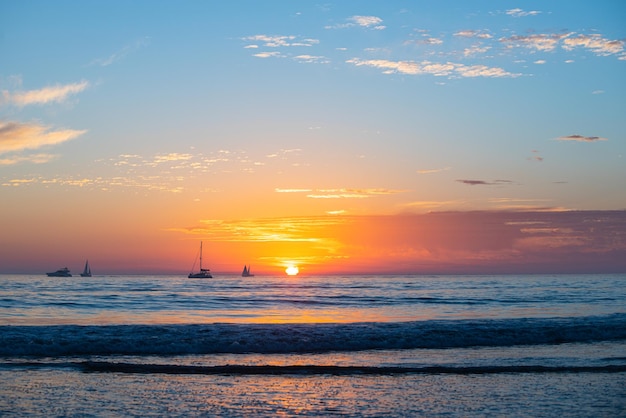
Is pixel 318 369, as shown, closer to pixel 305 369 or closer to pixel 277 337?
pixel 305 369

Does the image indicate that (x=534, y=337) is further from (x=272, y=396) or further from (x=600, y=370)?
(x=272, y=396)

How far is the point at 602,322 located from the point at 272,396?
2536 cm

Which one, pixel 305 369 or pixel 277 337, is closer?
pixel 305 369

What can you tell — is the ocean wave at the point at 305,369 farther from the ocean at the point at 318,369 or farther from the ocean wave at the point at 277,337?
the ocean wave at the point at 277,337

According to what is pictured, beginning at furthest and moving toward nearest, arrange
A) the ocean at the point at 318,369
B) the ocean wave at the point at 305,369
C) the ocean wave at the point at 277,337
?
the ocean wave at the point at 277,337 < the ocean wave at the point at 305,369 < the ocean at the point at 318,369

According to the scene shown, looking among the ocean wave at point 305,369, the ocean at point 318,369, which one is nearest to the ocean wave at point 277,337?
the ocean at point 318,369

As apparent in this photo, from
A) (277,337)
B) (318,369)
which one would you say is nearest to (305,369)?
(318,369)

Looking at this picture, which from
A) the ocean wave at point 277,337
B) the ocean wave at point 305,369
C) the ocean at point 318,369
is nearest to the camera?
the ocean at point 318,369

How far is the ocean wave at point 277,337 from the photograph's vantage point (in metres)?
23.9

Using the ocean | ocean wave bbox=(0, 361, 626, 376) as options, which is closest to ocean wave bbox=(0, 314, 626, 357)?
the ocean

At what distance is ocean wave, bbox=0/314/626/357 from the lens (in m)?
23.9

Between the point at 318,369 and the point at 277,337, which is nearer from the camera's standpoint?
the point at 318,369

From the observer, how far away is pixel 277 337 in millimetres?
26078

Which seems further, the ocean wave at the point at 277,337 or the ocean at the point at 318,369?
the ocean wave at the point at 277,337
